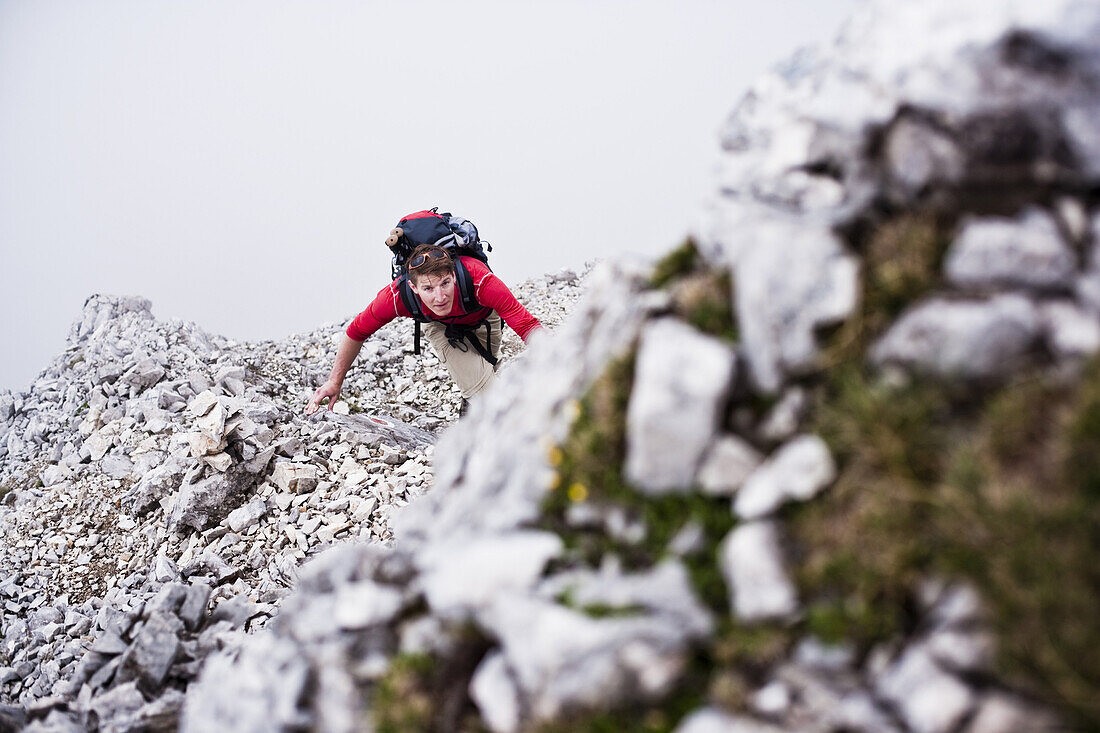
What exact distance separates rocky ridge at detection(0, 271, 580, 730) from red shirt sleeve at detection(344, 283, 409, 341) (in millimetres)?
2394

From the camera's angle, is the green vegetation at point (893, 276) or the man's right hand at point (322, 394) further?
the man's right hand at point (322, 394)

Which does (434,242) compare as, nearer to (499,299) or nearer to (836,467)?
(499,299)

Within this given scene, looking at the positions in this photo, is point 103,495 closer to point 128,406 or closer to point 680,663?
point 128,406

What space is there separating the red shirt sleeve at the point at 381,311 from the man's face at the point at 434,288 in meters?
0.48

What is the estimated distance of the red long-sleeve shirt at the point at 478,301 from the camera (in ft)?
31.4

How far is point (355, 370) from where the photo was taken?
18.5 m

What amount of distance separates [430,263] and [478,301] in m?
1.09

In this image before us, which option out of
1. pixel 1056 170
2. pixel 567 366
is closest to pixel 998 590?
pixel 1056 170

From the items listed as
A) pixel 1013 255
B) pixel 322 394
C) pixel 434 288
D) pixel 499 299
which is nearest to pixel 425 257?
pixel 434 288

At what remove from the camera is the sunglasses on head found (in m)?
9.33

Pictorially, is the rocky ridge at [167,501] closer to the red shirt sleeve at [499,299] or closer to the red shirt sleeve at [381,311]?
the red shirt sleeve at [381,311]

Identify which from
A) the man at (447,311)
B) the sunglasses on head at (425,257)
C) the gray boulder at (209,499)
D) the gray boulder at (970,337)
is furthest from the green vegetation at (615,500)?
the gray boulder at (209,499)

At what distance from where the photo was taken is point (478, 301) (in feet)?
33.2

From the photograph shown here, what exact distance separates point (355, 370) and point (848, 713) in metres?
17.4
